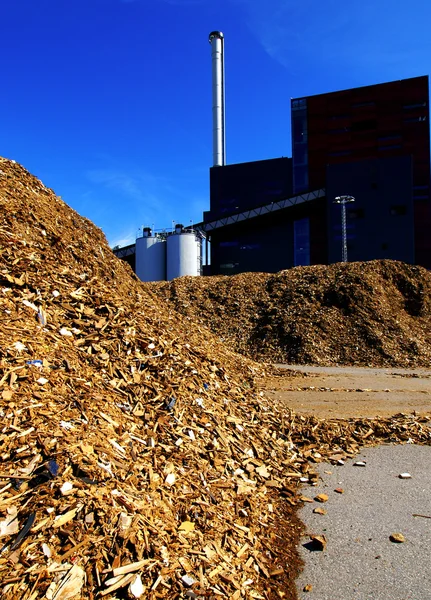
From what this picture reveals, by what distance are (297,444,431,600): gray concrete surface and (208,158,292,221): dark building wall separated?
39.4 m

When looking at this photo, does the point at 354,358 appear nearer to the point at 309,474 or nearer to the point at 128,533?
the point at 309,474

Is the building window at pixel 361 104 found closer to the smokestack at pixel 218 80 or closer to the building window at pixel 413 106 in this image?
the building window at pixel 413 106

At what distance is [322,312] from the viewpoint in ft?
47.6

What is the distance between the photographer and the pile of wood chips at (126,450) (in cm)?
232

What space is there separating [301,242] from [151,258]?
13586 mm

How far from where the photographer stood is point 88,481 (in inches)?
104

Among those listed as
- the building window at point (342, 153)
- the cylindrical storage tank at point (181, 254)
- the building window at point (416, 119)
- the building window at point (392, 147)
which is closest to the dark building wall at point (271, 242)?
the building window at point (342, 153)

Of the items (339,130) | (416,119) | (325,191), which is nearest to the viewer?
(325,191)

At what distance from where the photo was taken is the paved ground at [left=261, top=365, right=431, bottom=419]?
6902 mm

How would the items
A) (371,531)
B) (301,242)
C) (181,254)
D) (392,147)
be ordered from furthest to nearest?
(301,242) → (392,147) → (181,254) → (371,531)

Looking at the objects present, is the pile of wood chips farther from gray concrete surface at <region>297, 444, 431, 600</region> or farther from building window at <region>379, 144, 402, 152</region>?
building window at <region>379, 144, 402, 152</region>

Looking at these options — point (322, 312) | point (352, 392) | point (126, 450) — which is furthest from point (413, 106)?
point (126, 450)

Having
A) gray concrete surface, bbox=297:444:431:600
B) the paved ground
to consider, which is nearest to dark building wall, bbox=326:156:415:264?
the paved ground

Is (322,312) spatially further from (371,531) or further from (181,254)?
(181,254)
